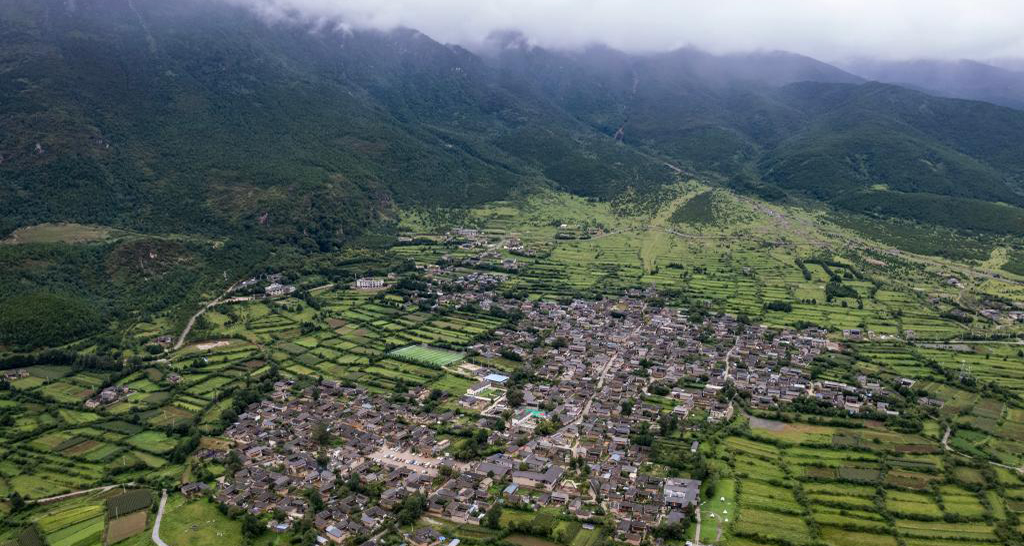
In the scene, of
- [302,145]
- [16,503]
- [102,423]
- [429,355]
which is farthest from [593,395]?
[302,145]

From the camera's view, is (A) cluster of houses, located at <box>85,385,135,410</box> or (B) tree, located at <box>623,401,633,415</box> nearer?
(B) tree, located at <box>623,401,633,415</box>

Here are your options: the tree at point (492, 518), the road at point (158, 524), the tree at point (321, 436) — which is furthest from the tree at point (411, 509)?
the road at point (158, 524)

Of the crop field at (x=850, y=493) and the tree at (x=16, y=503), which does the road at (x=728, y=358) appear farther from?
the tree at (x=16, y=503)

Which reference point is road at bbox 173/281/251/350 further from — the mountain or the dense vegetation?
the mountain

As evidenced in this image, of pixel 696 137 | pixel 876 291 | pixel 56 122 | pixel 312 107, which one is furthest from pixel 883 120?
pixel 56 122

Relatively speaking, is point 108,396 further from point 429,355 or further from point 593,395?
point 593,395

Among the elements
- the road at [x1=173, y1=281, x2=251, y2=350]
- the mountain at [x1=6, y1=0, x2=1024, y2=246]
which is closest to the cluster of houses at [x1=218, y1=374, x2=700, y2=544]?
the road at [x1=173, y1=281, x2=251, y2=350]

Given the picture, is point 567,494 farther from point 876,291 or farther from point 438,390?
point 876,291

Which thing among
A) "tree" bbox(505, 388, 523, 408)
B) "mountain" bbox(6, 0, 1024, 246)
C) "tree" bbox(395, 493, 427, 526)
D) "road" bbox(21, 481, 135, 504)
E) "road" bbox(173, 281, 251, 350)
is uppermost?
"mountain" bbox(6, 0, 1024, 246)
